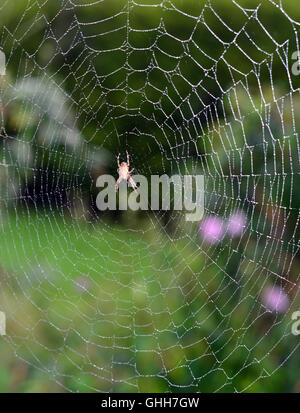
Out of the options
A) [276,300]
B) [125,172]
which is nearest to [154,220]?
[125,172]

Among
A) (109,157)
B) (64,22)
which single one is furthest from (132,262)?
(64,22)

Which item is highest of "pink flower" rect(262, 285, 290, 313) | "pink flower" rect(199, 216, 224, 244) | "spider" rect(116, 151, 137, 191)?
"spider" rect(116, 151, 137, 191)

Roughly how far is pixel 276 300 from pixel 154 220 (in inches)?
55.5

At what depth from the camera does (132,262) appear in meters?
2.83

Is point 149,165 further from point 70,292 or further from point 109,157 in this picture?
point 70,292

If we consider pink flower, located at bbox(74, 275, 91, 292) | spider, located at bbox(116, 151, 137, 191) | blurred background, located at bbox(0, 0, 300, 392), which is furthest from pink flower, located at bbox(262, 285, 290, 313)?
spider, located at bbox(116, 151, 137, 191)

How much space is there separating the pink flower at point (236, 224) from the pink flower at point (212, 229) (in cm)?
4

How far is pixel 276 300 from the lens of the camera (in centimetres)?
187

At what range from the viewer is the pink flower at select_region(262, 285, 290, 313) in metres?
1.87

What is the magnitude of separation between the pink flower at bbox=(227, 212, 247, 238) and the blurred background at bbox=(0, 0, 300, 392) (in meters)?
0.01

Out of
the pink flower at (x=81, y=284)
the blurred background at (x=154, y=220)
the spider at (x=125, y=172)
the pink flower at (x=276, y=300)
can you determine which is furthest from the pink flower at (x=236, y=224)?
the spider at (x=125, y=172)

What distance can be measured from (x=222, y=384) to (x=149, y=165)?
1486mm

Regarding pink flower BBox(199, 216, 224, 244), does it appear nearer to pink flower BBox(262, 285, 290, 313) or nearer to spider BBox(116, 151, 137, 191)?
pink flower BBox(262, 285, 290, 313)

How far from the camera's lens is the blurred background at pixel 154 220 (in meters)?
1.97
